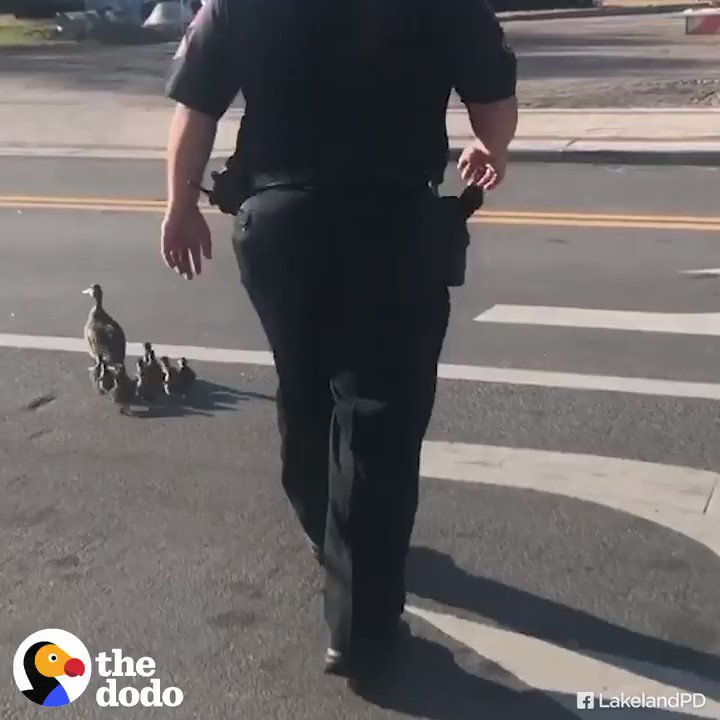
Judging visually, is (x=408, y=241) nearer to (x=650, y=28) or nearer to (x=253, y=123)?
(x=253, y=123)

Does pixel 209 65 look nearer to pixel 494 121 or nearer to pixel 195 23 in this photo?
pixel 195 23

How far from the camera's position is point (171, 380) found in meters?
5.80

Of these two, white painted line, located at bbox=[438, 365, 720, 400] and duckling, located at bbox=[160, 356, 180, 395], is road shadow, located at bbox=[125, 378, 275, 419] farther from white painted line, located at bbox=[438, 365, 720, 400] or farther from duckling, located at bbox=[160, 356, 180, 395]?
white painted line, located at bbox=[438, 365, 720, 400]

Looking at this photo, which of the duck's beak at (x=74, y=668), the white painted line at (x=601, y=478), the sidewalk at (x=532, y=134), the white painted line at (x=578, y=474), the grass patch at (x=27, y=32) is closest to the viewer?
the duck's beak at (x=74, y=668)

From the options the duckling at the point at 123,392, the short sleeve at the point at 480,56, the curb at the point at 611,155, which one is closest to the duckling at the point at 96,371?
the duckling at the point at 123,392

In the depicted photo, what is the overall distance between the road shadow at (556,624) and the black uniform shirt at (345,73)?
1305mm

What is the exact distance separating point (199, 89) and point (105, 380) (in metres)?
2.76

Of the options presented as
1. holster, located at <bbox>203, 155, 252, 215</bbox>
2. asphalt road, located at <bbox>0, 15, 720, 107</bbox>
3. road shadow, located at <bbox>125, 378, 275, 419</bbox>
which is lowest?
asphalt road, located at <bbox>0, 15, 720, 107</bbox>

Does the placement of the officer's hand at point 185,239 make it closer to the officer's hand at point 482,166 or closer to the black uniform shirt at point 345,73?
the black uniform shirt at point 345,73

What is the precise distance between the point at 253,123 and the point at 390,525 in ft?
3.34

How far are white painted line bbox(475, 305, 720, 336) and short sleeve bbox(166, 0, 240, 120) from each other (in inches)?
154

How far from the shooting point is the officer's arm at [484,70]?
3139 millimetres

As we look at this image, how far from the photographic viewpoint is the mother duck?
138 inches

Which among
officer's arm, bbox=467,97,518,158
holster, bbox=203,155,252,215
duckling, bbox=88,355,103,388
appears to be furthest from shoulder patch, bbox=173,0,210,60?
duckling, bbox=88,355,103,388
